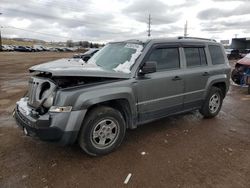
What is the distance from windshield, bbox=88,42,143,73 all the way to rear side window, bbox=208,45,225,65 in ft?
6.86

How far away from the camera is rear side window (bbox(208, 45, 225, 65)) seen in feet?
18.4

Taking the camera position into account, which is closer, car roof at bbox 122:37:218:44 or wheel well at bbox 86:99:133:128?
wheel well at bbox 86:99:133:128

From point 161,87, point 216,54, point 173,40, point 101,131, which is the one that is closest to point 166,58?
point 173,40

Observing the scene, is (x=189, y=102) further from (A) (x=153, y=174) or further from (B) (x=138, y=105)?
(A) (x=153, y=174)

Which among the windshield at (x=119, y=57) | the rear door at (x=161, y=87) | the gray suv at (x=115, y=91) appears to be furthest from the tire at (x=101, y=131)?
the windshield at (x=119, y=57)

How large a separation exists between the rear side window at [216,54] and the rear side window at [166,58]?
1.24 m

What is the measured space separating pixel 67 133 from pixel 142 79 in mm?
1551

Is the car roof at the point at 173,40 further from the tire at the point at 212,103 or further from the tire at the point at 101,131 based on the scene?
the tire at the point at 101,131

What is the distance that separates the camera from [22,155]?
3.94 m

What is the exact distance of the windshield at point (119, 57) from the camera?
167 inches

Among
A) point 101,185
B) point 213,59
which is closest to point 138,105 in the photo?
point 101,185

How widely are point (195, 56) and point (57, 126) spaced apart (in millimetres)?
3300

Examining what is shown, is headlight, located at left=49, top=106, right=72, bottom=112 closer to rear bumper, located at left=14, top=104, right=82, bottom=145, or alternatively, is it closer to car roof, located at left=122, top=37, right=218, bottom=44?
rear bumper, located at left=14, top=104, right=82, bottom=145

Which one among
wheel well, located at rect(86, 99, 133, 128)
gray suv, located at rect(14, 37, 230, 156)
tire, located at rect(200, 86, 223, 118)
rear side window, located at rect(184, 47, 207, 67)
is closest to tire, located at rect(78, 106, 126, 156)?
gray suv, located at rect(14, 37, 230, 156)
